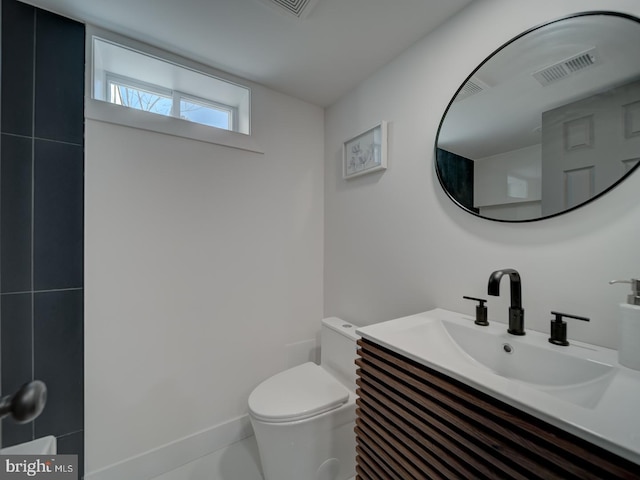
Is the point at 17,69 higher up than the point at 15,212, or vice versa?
the point at 17,69

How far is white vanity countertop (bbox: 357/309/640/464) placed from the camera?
1.39 ft

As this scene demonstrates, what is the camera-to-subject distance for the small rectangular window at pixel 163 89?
1331 millimetres

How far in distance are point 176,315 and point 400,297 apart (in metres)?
1.25

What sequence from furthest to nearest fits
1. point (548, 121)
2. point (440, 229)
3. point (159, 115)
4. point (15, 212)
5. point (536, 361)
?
point (159, 115)
point (440, 229)
point (15, 212)
point (548, 121)
point (536, 361)

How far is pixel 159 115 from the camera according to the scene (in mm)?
1359

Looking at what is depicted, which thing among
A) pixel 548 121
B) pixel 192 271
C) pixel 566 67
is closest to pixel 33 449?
pixel 192 271

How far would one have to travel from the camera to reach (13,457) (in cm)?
75

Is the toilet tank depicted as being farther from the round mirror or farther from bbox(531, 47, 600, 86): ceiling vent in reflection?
bbox(531, 47, 600, 86): ceiling vent in reflection

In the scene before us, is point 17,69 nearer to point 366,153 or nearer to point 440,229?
point 366,153

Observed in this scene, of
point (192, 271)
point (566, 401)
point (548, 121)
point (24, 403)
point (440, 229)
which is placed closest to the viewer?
point (24, 403)

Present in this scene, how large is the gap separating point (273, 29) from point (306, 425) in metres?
1.85

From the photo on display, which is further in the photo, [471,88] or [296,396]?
[296,396]

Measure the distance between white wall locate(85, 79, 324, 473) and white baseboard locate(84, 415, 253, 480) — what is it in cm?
3

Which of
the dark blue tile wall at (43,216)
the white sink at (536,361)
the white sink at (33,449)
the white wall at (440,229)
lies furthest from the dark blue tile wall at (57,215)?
the white sink at (536,361)
